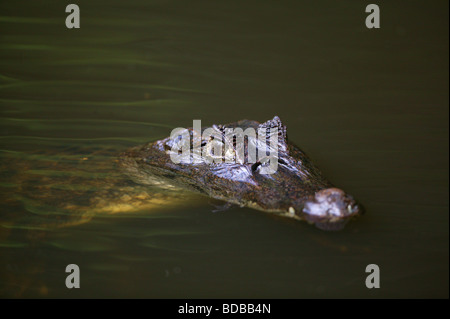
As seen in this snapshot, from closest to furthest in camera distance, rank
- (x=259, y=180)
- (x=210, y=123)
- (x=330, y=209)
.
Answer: (x=330, y=209) < (x=259, y=180) < (x=210, y=123)

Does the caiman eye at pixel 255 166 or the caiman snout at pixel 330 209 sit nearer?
the caiman snout at pixel 330 209

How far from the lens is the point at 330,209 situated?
275 cm

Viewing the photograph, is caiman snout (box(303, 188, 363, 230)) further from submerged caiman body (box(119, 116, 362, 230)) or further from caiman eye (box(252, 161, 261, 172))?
caiman eye (box(252, 161, 261, 172))

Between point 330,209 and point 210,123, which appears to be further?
point 210,123

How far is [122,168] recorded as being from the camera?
385 cm

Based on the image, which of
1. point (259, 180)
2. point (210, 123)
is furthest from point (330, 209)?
point (210, 123)

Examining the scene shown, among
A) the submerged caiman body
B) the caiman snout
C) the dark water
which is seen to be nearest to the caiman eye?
the submerged caiman body

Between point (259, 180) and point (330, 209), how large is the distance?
64 cm

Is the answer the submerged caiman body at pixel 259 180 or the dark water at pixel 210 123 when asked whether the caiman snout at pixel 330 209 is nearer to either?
the submerged caiman body at pixel 259 180

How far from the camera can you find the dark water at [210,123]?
2865mm

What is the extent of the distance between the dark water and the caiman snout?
0.15 meters

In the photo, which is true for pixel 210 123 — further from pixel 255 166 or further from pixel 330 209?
pixel 330 209

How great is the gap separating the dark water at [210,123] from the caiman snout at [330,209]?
0.15 metres

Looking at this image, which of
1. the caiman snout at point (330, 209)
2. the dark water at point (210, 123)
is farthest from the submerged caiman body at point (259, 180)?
the dark water at point (210, 123)
